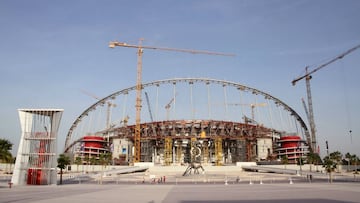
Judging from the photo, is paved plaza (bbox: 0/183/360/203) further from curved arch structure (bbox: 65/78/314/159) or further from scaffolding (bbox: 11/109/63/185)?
curved arch structure (bbox: 65/78/314/159)

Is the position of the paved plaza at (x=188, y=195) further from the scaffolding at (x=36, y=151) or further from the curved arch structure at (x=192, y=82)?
the curved arch structure at (x=192, y=82)

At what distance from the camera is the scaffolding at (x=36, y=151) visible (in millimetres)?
38062

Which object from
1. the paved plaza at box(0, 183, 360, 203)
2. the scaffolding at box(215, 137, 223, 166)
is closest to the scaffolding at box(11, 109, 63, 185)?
the paved plaza at box(0, 183, 360, 203)

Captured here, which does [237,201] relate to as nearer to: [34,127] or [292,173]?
[34,127]

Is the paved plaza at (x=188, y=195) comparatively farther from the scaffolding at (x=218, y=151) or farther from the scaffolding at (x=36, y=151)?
the scaffolding at (x=218, y=151)

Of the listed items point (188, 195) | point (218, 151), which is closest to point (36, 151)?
point (188, 195)

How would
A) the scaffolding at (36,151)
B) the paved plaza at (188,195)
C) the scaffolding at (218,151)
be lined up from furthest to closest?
the scaffolding at (218,151), the scaffolding at (36,151), the paved plaza at (188,195)

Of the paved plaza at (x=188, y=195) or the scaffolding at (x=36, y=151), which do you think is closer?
the paved plaza at (x=188, y=195)

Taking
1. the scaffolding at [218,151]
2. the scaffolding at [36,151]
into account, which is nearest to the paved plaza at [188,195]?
the scaffolding at [36,151]

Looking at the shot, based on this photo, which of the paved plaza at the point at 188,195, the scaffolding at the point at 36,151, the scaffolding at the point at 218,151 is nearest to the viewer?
the paved plaza at the point at 188,195

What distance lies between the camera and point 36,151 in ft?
129

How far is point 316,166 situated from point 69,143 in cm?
11432

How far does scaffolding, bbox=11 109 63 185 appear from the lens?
38062 mm

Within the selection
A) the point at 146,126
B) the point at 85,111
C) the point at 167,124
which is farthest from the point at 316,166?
the point at 85,111
